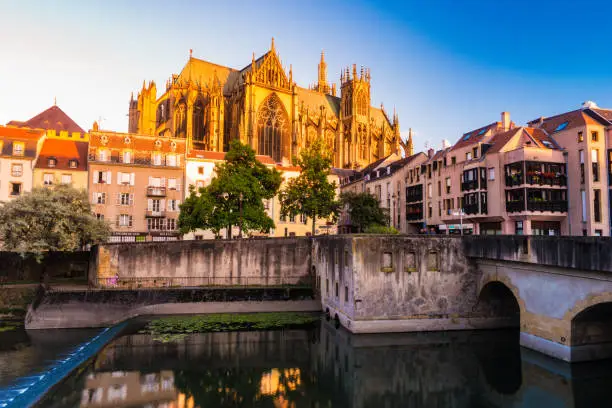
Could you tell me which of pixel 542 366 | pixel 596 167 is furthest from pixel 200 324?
pixel 596 167

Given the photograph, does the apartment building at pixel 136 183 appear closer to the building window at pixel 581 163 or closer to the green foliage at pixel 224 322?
the green foliage at pixel 224 322

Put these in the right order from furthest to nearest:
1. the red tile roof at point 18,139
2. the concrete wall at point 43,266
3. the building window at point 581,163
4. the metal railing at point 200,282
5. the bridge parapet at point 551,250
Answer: the red tile roof at point 18,139, the building window at point 581,163, the concrete wall at point 43,266, the metal railing at point 200,282, the bridge parapet at point 551,250

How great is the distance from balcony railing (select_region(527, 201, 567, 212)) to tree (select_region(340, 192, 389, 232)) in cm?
1945

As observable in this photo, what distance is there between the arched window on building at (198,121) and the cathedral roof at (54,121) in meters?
25.6

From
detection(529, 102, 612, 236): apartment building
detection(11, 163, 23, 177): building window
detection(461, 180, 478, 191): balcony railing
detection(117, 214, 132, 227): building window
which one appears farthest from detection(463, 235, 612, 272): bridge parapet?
detection(11, 163, 23, 177): building window

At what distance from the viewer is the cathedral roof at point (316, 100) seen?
11806cm

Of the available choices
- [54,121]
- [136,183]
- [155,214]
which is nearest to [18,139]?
[136,183]

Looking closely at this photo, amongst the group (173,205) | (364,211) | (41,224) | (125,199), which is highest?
(125,199)

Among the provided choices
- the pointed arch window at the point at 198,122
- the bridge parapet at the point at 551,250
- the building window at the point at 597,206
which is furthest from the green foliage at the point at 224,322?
the pointed arch window at the point at 198,122

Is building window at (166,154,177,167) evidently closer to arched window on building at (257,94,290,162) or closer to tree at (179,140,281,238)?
tree at (179,140,281,238)

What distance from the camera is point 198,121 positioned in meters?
96.0

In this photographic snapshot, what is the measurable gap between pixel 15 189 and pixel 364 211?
44.3m

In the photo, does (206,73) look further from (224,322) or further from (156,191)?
(224,322)

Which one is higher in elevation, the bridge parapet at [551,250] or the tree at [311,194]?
the tree at [311,194]
